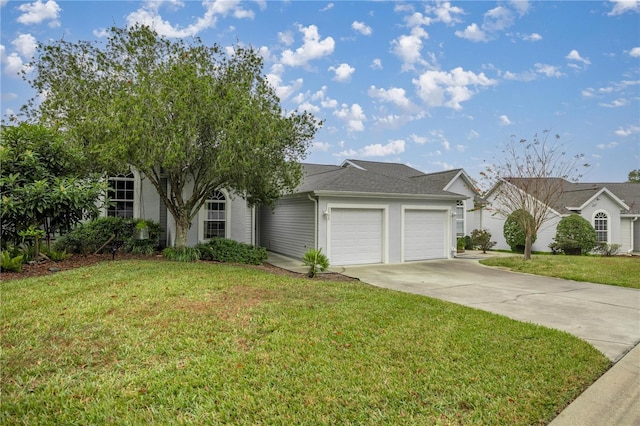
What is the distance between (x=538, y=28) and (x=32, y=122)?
53.7 feet

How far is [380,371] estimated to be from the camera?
363 cm

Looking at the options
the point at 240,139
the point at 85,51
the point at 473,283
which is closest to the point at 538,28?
the point at 473,283

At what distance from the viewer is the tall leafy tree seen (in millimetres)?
8305

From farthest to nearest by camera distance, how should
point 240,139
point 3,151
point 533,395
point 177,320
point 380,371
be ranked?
point 240,139
point 3,151
point 177,320
point 380,371
point 533,395

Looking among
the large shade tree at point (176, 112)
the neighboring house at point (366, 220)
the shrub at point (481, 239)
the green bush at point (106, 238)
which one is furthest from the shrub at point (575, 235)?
the green bush at point (106, 238)

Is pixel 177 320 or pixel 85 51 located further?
pixel 85 51

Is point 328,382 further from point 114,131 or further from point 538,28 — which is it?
point 538,28

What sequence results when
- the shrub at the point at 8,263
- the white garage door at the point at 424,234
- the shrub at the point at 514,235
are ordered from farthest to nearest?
1. the shrub at the point at 514,235
2. the white garage door at the point at 424,234
3. the shrub at the point at 8,263

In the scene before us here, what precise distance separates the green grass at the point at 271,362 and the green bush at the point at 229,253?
5475 mm

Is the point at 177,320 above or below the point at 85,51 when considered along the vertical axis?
below

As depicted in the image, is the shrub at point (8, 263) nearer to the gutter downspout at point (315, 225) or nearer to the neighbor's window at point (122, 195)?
the neighbor's window at point (122, 195)

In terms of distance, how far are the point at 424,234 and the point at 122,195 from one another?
11.6 meters

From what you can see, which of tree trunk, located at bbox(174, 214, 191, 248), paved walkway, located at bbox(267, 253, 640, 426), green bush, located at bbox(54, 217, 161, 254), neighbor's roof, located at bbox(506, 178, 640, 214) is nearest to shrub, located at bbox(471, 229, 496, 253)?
neighbor's roof, located at bbox(506, 178, 640, 214)

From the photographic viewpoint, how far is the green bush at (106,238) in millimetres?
11516
